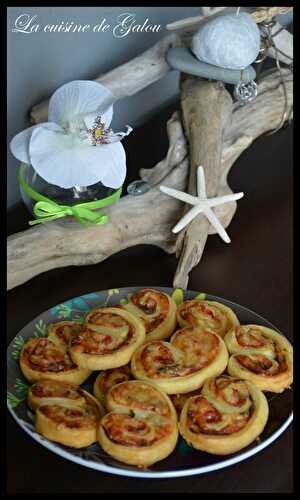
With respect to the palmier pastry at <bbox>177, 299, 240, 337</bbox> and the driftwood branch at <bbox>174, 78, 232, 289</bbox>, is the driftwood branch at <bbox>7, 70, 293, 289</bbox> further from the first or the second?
the palmier pastry at <bbox>177, 299, 240, 337</bbox>

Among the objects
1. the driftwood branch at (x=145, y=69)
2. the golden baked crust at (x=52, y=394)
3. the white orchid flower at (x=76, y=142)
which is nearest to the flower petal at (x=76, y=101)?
the white orchid flower at (x=76, y=142)

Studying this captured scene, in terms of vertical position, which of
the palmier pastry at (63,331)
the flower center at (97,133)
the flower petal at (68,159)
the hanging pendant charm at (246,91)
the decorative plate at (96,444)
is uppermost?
the hanging pendant charm at (246,91)

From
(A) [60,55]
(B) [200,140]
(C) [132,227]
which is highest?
(A) [60,55]

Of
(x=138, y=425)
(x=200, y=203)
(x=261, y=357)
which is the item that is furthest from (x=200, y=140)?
(x=138, y=425)

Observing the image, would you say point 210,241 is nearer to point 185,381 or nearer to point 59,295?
point 59,295

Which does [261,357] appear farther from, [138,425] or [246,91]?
[246,91]

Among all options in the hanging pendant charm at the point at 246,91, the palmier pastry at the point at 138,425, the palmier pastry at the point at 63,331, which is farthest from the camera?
the hanging pendant charm at the point at 246,91

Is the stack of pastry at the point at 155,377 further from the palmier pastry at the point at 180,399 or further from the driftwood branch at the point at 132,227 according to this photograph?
the driftwood branch at the point at 132,227
